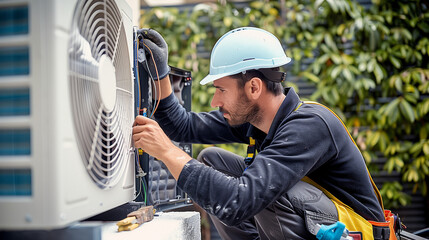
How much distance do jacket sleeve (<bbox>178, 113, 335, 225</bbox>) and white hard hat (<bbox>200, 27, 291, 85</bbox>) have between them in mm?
266

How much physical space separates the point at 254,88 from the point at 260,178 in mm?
359

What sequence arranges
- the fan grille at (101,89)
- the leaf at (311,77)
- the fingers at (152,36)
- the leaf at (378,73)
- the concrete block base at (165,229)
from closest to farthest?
the fan grille at (101,89) < the concrete block base at (165,229) < the fingers at (152,36) < the leaf at (378,73) < the leaf at (311,77)

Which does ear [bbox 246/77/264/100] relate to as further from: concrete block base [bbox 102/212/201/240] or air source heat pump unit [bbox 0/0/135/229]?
air source heat pump unit [bbox 0/0/135/229]

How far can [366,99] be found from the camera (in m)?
2.97

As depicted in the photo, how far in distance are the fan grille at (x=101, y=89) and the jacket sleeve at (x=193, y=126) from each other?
1.24ft

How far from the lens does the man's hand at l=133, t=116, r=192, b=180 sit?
1041mm

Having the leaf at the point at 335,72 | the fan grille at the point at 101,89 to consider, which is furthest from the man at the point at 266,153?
the leaf at the point at 335,72

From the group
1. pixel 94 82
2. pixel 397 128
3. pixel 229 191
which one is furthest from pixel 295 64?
pixel 94 82

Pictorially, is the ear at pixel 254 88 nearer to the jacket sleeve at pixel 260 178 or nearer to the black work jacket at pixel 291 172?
the black work jacket at pixel 291 172

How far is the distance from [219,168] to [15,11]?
3.46 feet

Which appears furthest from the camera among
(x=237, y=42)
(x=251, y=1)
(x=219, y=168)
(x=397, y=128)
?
(x=251, y=1)

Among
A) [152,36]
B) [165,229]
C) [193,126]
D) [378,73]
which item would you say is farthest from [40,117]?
[378,73]

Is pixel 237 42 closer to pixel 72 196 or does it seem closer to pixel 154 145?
pixel 154 145

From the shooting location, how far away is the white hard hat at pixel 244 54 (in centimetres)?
125
